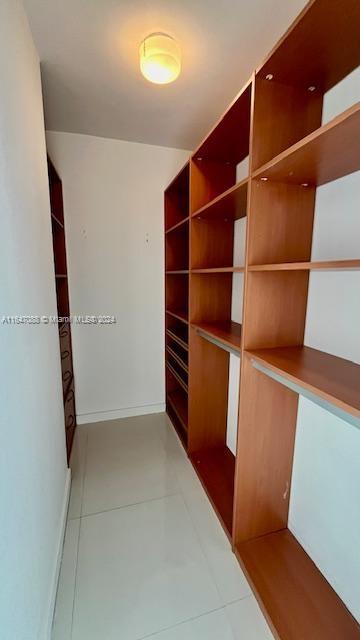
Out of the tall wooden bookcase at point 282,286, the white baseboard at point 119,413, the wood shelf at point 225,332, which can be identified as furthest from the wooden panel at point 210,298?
the white baseboard at point 119,413

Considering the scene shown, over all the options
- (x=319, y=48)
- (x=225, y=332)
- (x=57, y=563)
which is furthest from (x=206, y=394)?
(x=319, y=48)

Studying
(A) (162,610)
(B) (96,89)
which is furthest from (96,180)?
(A) (162,610)

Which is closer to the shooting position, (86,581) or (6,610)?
(6,610)

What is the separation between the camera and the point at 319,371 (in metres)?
0.97

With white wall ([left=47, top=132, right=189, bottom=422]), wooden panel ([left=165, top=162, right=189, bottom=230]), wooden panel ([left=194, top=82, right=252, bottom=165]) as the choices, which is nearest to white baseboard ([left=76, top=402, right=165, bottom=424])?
white wall ([left=47, top=132, right=189, bottom=422])

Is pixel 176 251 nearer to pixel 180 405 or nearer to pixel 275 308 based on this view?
pixel 180 405

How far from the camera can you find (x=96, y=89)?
5.42 ft

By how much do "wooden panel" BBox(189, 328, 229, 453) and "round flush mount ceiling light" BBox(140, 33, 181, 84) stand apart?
4.61 feet

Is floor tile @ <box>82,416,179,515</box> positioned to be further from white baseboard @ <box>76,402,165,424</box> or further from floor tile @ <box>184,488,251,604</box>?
floor tile @ <box>184,488,251,604</box>

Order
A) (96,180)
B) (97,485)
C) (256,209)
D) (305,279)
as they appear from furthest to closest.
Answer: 1. (96,180)
2. (97,485)
3. (305,279)
4. (256,209)

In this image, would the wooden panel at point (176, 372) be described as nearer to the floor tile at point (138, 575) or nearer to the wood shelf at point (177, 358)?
the wood shelf at point (177, 358)

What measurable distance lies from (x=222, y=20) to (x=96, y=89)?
831mm

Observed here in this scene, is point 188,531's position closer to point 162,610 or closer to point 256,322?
point 162,610

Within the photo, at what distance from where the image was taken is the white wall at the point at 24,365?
737mm
